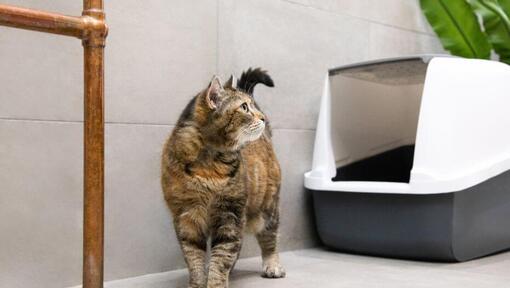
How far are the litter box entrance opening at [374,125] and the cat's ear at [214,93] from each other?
2.51 ft

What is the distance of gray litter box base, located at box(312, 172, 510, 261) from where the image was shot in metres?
1.73

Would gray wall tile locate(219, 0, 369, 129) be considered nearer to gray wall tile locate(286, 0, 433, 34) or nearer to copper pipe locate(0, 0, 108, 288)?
gray wall tile locate(286, 0, 433, 34)

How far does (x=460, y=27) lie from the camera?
8.00 ft

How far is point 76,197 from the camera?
1.43 meters

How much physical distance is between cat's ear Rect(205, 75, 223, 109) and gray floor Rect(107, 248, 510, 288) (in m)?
0.46

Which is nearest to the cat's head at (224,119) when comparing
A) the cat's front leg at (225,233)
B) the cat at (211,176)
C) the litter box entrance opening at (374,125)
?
the cat at (211,176)

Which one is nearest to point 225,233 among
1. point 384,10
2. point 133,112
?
point 133,112

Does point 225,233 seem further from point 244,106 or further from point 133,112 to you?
point 133,112

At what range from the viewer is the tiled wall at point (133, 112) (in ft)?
4.39

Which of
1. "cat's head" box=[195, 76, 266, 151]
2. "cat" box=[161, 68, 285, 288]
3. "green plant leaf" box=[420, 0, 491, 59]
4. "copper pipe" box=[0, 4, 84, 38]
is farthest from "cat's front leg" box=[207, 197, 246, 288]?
"green plant leaf" box=[420, 0, 491, 59]

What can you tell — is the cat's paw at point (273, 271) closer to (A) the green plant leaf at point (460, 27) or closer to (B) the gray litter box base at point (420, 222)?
(B) the gray litter box base at point (420, 222)

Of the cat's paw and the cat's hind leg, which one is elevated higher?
the cat's hind leg

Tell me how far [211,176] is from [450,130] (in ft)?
2.53

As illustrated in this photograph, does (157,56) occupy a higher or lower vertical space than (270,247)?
higher
